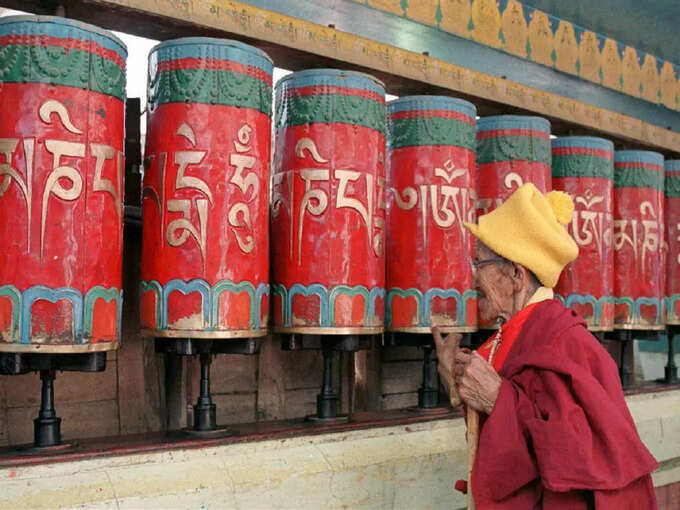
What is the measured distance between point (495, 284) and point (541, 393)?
258mm

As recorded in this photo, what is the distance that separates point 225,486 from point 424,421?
0.65 meters

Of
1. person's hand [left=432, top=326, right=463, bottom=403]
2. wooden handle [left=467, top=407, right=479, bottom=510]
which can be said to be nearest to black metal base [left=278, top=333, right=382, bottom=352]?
person's hand [left=432, top=326, right=463, bottom=403]

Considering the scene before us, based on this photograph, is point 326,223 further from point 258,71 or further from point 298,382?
point 298,382

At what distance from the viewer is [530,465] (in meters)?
1.29

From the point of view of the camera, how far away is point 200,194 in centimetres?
161

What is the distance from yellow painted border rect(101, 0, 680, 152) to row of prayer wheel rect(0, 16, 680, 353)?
0.13m

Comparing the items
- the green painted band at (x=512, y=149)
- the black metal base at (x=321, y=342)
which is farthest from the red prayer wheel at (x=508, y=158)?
the black metal base at (x=321, y=342)

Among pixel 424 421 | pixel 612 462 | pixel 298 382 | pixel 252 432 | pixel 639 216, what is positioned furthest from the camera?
pixel 639 216

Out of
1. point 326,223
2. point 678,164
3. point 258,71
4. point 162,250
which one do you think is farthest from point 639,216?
point 162,250

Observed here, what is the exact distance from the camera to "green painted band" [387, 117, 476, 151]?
2082 millimetres

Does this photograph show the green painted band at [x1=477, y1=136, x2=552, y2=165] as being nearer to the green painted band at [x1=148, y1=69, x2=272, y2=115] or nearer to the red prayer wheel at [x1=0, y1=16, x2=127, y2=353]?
the green painted band at [x1=148, y1=69, x2=272, y2=115]

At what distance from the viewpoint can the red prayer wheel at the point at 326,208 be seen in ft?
5.97

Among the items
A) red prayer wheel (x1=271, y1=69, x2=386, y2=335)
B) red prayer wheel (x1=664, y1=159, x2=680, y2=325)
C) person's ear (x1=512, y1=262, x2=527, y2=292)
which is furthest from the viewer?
red prayer wheel (x1=664, y1=159, x2=680, y2=325)

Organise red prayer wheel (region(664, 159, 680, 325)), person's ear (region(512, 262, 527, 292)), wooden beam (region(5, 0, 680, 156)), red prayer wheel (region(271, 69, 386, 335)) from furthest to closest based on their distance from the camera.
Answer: red prayer wheel (region(664, 159, 680, 325))
red prayer wheel (region(271, 69, 386, 335))
wooden beam (region(5, 0, 680, 156))
person's ear (region(512, 262, 527, 292))
